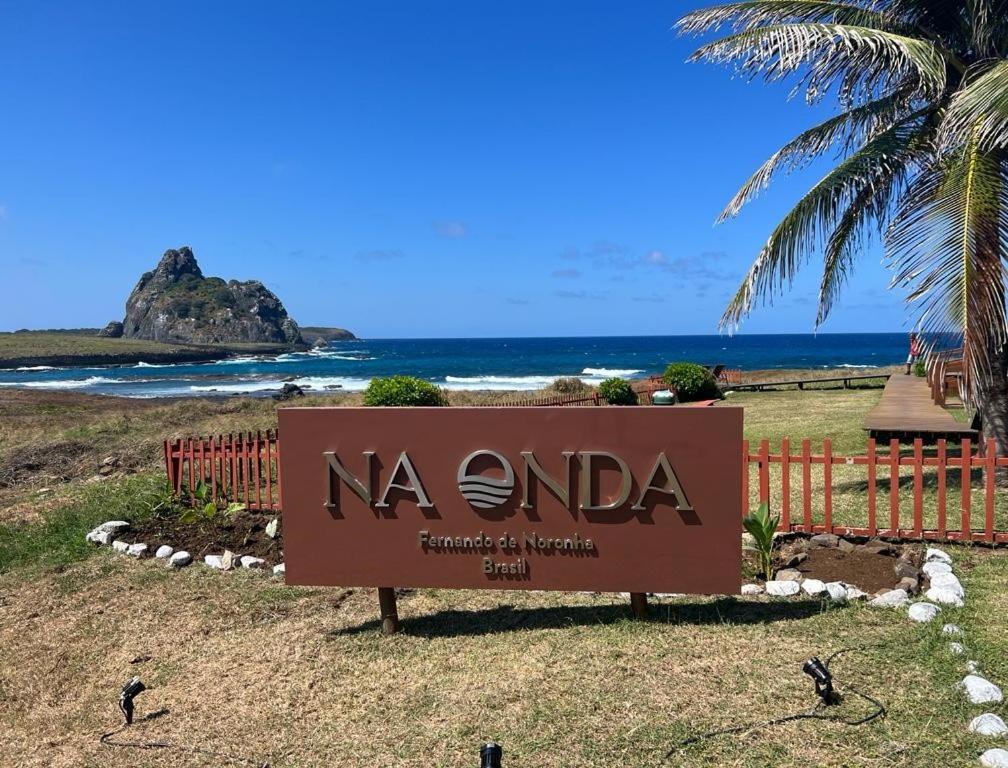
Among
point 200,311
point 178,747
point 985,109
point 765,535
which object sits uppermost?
point 200,311

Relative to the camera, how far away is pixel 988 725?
3.35 m

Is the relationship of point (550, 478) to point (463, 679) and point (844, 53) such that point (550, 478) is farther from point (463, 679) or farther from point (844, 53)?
point (844, 53)

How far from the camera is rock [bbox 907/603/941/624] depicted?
4723 millimetres

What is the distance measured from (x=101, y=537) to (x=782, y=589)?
685cm

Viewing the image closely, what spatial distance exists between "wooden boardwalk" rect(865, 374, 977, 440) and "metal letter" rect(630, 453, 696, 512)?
7435 mm

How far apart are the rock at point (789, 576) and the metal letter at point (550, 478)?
82.3 inches

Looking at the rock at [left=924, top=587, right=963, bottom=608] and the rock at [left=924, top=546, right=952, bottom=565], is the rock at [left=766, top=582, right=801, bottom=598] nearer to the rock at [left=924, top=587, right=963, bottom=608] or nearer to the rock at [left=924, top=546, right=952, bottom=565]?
the rock at [left=924, top=587, right=963, bottom=608]

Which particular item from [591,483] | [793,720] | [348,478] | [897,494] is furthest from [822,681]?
[897,494]

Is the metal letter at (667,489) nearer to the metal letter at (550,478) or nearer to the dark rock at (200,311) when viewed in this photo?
the metal letter at (550,478)

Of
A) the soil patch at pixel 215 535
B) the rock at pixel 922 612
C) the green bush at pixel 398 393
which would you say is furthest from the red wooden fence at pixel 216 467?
the rock at pixel 922 612

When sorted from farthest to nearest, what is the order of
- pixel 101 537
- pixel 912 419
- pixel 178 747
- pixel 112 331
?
pixel 112 331
pixel 912 419
pixel 101 537
pixel 178 747

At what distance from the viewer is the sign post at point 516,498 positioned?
15.8ft

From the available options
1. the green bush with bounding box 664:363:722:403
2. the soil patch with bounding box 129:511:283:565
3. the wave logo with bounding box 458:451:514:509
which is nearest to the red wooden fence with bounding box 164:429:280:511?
the soil patch with bounding box 129:511:283:565

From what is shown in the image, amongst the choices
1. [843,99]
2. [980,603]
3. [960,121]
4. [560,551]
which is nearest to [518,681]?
[560,551]
